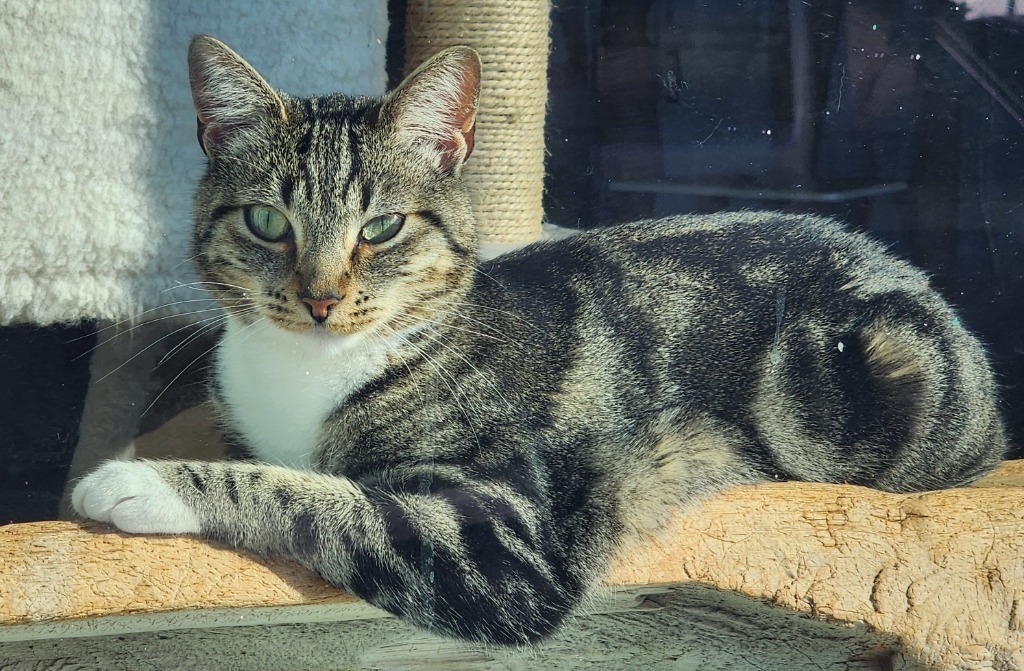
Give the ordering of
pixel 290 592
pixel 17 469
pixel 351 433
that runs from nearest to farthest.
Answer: pixel 290 592 < pixel 351 433 < pixel 17 469

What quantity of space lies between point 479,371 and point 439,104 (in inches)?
14.0

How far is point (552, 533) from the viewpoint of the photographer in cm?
112

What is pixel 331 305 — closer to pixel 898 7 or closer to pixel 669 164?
pixel 669 164

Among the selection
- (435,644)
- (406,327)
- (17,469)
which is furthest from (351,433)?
(17,469)

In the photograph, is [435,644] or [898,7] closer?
[435,644]

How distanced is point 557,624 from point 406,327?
1.40 feet

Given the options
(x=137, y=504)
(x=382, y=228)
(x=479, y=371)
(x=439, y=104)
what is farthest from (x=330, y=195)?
(x=137, y=504)

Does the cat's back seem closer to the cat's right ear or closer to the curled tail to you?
the curled tail

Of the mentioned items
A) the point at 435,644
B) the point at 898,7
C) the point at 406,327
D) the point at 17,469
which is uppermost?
the point at 898,7

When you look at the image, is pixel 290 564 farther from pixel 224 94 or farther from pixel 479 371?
pixel 224 94

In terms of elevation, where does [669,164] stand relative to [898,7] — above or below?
below

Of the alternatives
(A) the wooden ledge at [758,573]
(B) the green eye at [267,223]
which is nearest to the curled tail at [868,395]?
(A) the wooden ledge at [758,573]

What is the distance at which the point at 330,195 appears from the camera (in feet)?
3.73

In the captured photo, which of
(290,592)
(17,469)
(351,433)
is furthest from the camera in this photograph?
(17,469)
